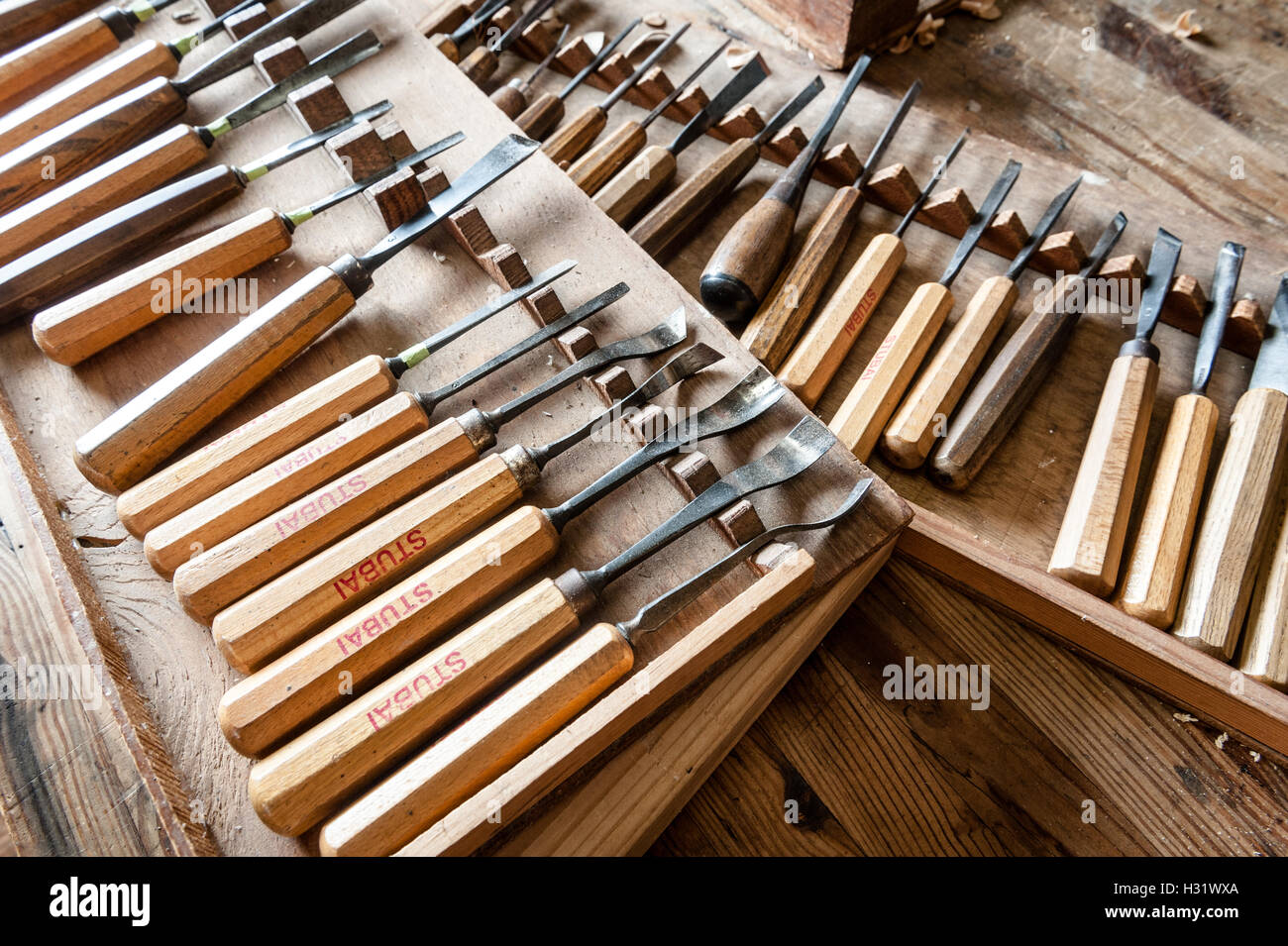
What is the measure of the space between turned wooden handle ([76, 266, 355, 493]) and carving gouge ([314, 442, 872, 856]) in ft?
1.55

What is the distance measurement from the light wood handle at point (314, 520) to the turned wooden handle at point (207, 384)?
0.68ft

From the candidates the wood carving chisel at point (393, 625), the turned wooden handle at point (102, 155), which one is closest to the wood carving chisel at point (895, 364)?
the wood carving chisel at point (393, 625)

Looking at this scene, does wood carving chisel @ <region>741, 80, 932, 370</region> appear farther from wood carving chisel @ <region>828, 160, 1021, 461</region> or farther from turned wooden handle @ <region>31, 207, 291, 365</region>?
turned wooden handle @ <region>31, 207, 291, 365</region>

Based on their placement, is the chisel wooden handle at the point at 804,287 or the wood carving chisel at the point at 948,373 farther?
the chisel wooden handle at the point at 804,287

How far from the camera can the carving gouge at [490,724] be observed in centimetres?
87

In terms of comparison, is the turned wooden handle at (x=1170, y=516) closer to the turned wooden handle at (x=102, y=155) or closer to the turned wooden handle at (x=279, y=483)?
the turned wooden handle at (x=279, y=483)

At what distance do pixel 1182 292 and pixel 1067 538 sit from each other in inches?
21.0

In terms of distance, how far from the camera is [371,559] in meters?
1.01

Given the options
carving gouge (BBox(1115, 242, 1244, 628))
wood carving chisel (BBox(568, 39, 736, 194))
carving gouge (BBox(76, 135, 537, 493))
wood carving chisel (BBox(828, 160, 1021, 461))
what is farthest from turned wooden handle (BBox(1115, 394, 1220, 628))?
carving gouge (BBox(76, 135, 537, 493))

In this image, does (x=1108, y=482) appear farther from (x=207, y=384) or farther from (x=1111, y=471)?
(x=207, y=384)

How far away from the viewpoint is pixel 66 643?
3.46 ft

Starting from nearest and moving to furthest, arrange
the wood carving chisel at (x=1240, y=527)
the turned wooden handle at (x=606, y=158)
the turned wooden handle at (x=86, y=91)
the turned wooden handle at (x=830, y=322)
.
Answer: the wood carving chisel at (x=1240, y=527)
the turned wooden handle at (x=830, y=322)
the turned wooden handle at (x=86, y=91)
the turned wooden handle at (x=606, y=158)

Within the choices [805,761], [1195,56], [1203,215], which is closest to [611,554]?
[805,761]
